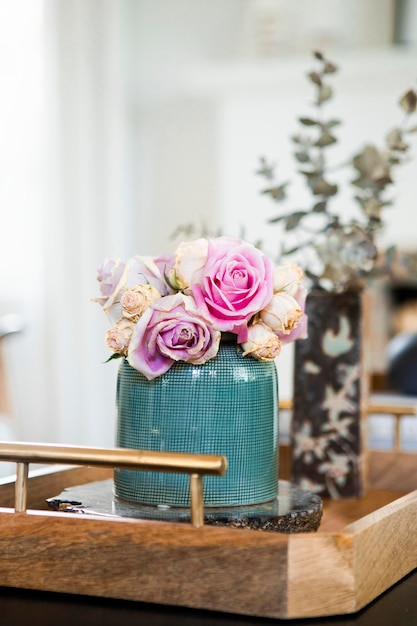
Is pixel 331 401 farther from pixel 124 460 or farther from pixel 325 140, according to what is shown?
pixel 124 460

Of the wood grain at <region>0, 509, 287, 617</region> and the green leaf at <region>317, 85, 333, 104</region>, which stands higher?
the green leaf at <region>317, 85, 333, 104</region>

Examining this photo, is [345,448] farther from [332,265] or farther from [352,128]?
[352,128]

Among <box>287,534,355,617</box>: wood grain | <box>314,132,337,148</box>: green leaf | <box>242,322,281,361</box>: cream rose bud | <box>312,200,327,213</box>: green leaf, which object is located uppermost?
<box>314,132,337,148</box>: green leaf

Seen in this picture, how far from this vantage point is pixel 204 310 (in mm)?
871

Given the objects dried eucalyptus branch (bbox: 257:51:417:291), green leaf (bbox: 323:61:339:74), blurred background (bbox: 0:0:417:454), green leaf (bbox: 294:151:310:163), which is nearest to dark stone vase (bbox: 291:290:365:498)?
dried eucalyptus branch (bbox: 257:51:417:291)

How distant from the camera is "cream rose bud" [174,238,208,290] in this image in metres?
0.89

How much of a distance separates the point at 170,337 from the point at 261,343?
0.09 metres

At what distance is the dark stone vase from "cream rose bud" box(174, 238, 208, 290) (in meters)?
0.48

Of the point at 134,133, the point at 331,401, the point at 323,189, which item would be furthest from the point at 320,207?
A: the point at 134,133

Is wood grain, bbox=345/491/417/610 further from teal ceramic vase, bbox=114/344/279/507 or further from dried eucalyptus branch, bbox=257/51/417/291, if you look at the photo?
dried eucalyptus branch, bbox=257/51/417/291

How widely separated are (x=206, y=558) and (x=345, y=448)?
66cm

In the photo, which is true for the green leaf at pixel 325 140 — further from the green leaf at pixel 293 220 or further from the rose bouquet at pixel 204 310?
the rose bouquet at pixel 204 310

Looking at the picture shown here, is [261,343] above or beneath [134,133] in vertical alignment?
beneath

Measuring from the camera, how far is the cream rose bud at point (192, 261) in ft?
2.90
